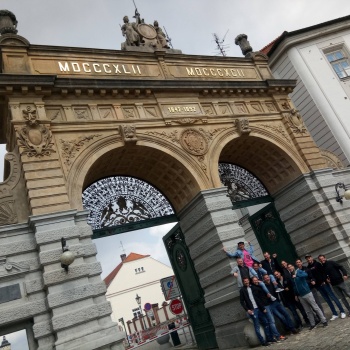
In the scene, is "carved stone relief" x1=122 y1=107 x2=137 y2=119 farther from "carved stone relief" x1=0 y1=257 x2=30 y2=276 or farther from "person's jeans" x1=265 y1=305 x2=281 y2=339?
"person's jeans" x1=265 y1=305 x2=281 y2=339

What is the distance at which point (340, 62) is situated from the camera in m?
20.6

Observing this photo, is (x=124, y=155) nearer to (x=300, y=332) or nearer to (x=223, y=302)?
(x=223, y=302)

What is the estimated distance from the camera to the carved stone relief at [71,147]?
37.1ft

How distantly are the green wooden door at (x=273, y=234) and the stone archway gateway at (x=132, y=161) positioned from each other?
0.96ft

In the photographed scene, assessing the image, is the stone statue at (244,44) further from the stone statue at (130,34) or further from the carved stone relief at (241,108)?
the stone statue at (130,34)

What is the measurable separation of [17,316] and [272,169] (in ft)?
38.2

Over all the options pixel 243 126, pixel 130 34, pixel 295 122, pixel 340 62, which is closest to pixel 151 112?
pixel 243 126

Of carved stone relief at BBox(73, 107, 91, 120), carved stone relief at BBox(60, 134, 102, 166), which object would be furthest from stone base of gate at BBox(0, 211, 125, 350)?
carved stone relief at BBox(73, 107, 91, 120)

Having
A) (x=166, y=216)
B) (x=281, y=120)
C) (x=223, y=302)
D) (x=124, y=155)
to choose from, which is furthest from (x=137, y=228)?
(x=281, y=120)

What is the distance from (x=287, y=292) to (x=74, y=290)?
5.93 meters

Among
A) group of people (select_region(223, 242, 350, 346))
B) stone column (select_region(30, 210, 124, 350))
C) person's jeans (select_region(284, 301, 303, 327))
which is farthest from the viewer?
person's jeans (select_region(284, 301, 303, 327))

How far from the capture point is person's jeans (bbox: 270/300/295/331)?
9.69 m

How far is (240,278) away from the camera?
402 inches

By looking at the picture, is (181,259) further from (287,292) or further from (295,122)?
(295,122)
